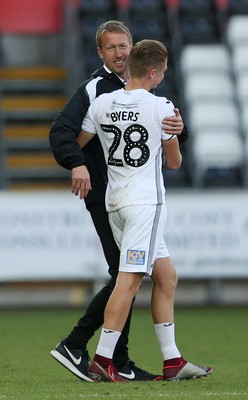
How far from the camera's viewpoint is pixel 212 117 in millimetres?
15750

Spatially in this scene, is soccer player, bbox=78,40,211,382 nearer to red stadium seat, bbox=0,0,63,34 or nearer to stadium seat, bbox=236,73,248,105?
stadium seat, bbox=236,73,248,105

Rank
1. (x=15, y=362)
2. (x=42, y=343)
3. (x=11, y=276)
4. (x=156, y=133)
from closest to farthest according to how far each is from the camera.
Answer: (x=156, y=133)
(x=15, y=362)
(x=42, y=343)
(x=11, y=276)

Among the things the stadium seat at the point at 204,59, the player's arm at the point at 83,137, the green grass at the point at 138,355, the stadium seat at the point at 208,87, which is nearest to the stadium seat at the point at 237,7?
the stadium seat at the point at 204,59

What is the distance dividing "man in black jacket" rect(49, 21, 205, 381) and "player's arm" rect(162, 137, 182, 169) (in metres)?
0.12

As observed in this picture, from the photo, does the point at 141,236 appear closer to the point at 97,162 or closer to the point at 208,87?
the point at 97,162

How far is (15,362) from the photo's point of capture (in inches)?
289

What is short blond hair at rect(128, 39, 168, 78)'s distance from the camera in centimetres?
574

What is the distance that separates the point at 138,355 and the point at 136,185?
2266 mm

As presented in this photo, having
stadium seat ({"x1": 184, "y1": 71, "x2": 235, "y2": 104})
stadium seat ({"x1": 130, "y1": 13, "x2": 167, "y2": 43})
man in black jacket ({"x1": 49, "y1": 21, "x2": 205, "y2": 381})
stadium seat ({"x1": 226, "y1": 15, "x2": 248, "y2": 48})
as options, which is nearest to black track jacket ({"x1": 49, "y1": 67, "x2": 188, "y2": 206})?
man in black jacket ({"x1": 49, "y1": 21, "x2": 205, "y2": 381})

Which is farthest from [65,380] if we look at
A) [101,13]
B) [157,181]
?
[101,13]

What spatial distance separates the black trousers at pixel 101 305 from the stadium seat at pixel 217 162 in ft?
27.8

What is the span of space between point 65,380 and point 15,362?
122 centimetres

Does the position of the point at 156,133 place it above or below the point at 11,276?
above

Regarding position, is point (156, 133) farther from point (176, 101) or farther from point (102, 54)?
point (176, 101)
